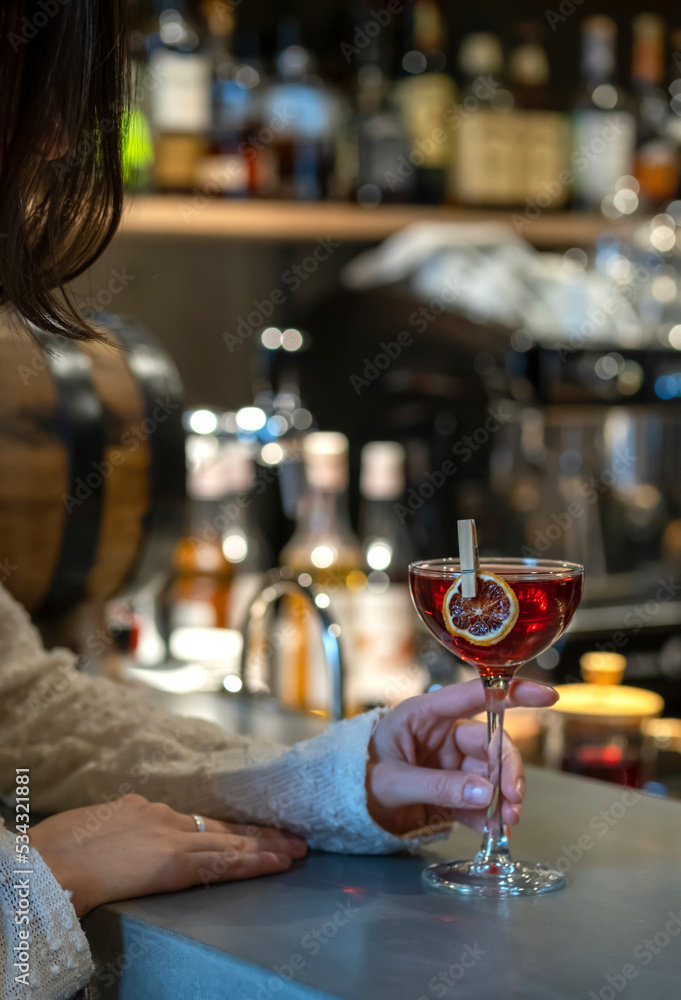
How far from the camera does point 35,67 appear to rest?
76 cm

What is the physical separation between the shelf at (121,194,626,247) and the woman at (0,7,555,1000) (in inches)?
44.4

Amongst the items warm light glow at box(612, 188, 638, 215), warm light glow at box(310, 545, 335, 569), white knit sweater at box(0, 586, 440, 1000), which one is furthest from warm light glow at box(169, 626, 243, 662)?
warm light glow at box(612, 188, 638, 215)

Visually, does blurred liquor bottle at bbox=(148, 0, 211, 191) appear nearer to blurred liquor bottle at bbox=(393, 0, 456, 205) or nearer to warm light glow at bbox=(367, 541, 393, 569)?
blurred liquor bottle at bbox=(393, 0, 456, 205)

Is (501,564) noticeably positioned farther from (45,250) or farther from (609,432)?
(609,432)

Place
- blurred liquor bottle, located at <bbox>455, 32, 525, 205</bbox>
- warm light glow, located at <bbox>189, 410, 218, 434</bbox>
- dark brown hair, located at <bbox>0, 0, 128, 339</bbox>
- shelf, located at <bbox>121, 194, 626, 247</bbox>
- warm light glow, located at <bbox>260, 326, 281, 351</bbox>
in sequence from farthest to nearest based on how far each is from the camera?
blurred liquor bottle, located at <bbox>455, 32, 525, 205</bbox> → warm light glow, located at <bbox>260, 326, 281, 351</bbox> → shelf, located at <bbox>121, 194, 626, 247</bbox> → warm light glow, located at <bbox>189, 410, 218, 434</bbox> → dark brown hair, located at <bbox>0, 0, 128, 339</bbox>

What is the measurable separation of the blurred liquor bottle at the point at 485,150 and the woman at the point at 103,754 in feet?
4.72

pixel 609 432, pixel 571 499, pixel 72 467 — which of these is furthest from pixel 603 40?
pixel 72 467

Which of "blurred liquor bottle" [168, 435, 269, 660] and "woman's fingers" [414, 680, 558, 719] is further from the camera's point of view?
"blurred liquor bottle" [168, 435, 269, 660]

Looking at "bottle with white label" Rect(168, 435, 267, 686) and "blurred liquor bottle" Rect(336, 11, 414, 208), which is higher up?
"blurred liquor bottle" Rect(336, 11, 414, 208)

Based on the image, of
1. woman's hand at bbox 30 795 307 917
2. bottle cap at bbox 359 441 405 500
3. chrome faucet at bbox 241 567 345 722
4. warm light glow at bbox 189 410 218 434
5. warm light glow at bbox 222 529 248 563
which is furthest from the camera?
warm light glow at bbox 222 529 248 563

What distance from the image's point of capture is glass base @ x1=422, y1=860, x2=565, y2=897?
65cm

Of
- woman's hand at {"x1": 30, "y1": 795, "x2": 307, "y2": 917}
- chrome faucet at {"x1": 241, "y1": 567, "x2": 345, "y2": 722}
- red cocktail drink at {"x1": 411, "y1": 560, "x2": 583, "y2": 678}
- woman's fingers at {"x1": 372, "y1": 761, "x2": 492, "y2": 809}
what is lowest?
woman's hand at {"x1": 30, "y1": 795, "x2": 307, "y2": 917}

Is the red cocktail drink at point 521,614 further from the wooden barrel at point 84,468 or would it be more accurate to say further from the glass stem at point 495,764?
the wooden barrel at point 84,468

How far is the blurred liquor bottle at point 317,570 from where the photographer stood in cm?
164
